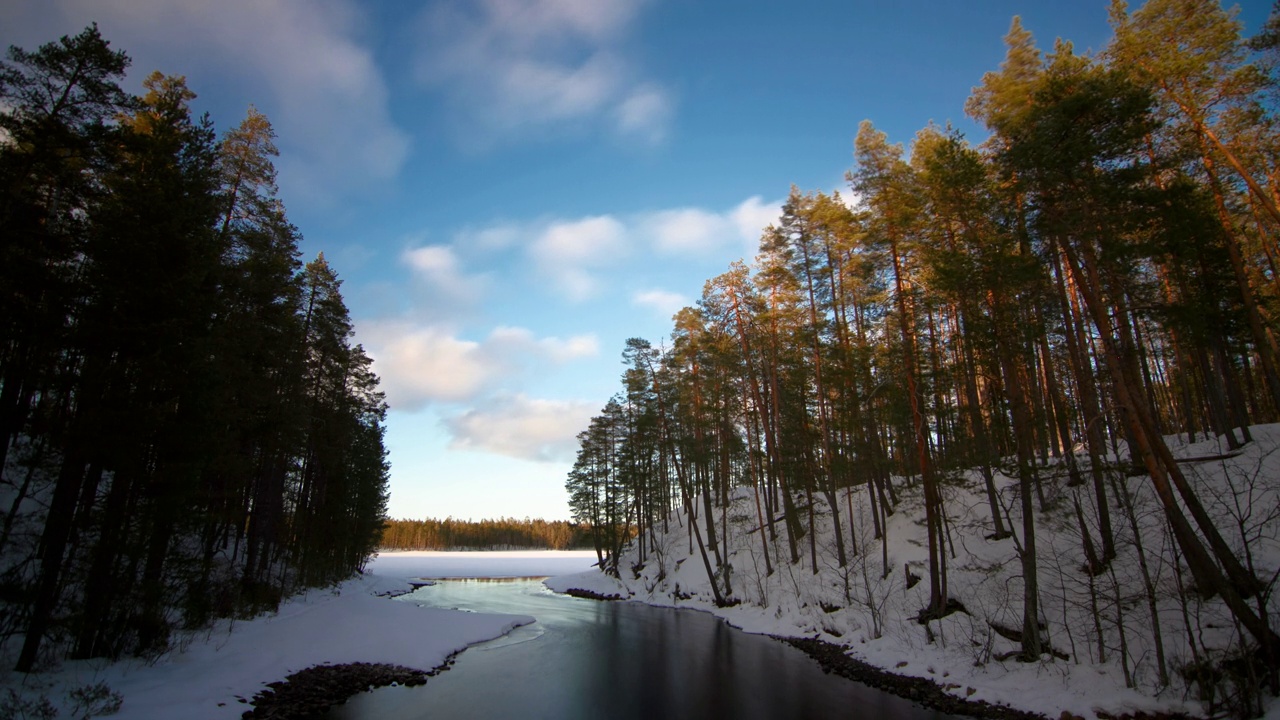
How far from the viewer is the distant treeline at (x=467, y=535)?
426 feet

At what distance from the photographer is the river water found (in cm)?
1112

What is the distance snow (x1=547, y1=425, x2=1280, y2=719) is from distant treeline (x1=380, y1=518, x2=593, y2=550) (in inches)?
4386

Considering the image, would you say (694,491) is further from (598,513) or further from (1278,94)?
(1278,94)

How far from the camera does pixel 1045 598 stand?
1422 centimetres

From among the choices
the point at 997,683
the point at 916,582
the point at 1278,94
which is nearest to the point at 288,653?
the point at 997,683

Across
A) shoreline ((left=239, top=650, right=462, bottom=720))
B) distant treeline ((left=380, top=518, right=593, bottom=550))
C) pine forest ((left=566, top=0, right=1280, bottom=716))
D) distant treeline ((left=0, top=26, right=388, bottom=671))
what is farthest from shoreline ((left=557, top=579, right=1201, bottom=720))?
distant treeline ((left=380, top=518, right=593, bottom=550))

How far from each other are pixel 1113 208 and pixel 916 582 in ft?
44.9

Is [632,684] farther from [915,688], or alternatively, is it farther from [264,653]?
[264,653]

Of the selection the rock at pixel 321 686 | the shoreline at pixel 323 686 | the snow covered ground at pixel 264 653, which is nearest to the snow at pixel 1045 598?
the snow covered ground at pixel 264 653

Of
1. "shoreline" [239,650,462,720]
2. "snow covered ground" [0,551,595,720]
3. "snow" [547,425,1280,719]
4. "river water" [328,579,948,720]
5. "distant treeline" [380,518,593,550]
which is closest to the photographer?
"snow covered ground" [0,551,595,720]

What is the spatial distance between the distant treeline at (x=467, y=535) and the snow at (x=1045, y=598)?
111399 mm

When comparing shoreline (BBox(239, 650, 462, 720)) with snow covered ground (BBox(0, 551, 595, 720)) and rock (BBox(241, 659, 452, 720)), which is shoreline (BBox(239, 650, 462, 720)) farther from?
snow covered ground (BBox(0, 551, 595, 720))

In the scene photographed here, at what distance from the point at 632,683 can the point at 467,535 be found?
128898mm

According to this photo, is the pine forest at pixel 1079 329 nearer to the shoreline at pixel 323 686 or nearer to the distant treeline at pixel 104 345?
the shoreline at pixel 323 686
